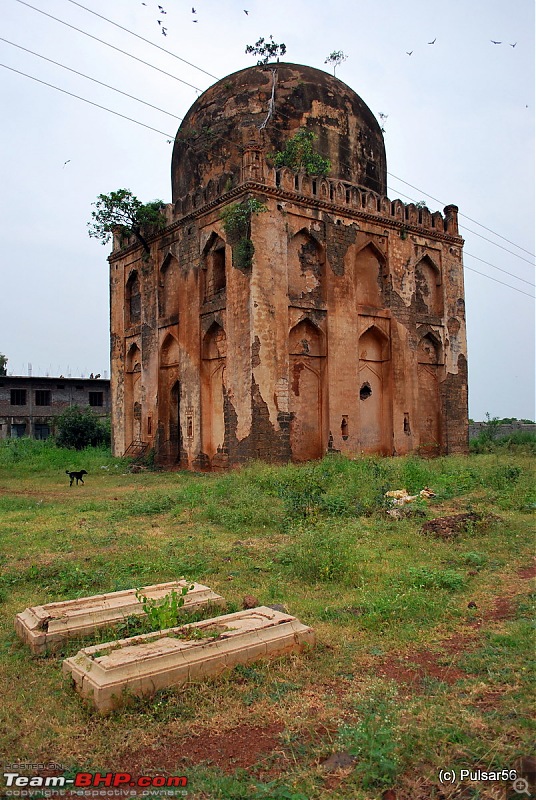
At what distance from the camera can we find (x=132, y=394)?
20500mm

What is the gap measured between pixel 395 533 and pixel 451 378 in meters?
12.4

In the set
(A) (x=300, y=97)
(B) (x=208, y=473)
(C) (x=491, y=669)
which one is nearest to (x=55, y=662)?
(C) (x=491, y=669)

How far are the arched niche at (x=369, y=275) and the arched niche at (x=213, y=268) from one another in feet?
11.8

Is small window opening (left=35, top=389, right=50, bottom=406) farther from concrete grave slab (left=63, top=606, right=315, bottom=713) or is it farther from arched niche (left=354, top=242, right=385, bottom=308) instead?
concrete grave slab (left=63, top=606, right=315, bottom=713)

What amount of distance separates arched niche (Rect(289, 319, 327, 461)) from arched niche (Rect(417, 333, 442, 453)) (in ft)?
12.8

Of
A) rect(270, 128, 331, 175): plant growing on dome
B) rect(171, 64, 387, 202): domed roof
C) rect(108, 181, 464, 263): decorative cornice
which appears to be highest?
rect(171, 64, 387, 202): domed roof

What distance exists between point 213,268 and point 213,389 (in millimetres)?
3132

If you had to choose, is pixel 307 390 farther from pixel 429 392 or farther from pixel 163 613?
pixel 163 613

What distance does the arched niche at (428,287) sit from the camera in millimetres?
18328

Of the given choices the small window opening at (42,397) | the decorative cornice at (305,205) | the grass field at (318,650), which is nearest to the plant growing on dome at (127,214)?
the decorative cornice at (305,205)

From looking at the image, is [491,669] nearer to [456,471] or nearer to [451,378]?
[456,471]

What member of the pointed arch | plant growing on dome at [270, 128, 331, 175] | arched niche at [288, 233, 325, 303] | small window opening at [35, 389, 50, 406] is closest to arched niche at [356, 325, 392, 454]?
arched niche at [288, 233, 325, 303]

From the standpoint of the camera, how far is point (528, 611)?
186 inches

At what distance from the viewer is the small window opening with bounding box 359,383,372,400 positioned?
666 inches
